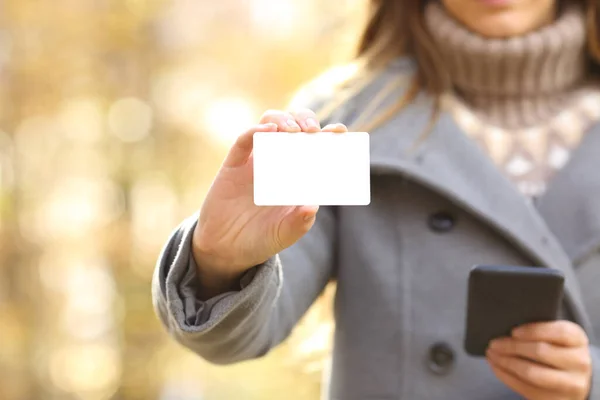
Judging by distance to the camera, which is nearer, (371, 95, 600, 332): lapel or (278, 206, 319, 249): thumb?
(278, 206, 319, 249): thumb

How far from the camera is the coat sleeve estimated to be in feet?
3.33

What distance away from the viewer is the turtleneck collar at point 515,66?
4.28 ft

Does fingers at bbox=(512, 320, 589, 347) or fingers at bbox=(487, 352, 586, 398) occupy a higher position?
fingers at bbox=(512, 320, 589, 347)

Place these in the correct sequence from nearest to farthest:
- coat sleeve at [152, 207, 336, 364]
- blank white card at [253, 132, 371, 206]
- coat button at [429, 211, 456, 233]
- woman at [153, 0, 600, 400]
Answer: blank white card at [253, 132, 371, 206] → coat sleeve at [152, 207, 336, 364] → woman at [153, 0, 600, 400] → coat button at [429, 211, 456, 233]

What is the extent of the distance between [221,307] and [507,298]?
14.1 inches

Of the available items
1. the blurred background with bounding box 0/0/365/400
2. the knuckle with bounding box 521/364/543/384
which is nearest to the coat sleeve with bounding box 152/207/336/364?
the knuckle with bounding box 521/364/543/384

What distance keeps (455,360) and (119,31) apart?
136 inches

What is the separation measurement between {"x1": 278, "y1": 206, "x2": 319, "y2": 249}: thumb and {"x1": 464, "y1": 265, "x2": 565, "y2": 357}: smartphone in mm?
264

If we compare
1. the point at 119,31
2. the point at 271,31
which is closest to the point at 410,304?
the point at 119,31

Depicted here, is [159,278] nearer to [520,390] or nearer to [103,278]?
[520,390]

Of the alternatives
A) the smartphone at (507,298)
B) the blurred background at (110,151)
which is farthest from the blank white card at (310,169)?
the blurred background at (110,151)

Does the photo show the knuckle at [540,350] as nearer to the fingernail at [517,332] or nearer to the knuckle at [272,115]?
the fingernail at [517,332]

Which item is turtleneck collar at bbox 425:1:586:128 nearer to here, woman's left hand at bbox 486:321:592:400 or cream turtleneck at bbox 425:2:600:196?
cream turtleneck at bbox 425:2:600:196

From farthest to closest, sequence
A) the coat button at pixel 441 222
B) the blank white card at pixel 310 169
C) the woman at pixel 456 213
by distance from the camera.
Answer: the coat button at pixel 441 222 < the woman at pixel 456 213 < the blank white card at pixel 310 169
